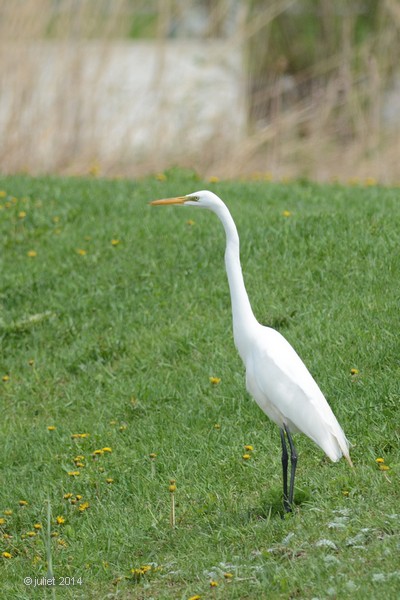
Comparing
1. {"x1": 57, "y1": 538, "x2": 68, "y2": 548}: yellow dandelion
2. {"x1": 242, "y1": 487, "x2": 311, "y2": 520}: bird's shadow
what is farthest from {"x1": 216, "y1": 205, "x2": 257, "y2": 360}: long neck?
{"x1": 57, "y1": 538, "x2": 68, "y2": 548}: yellow dandelion

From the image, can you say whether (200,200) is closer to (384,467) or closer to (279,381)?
(279,381)

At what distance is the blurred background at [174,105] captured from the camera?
9188 millimetres

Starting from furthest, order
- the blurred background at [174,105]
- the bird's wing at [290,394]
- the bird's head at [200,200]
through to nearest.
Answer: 1. the blurred background at [174,105]
2. the bird's head at [200,200]
3. the bird's wing at [290,394]

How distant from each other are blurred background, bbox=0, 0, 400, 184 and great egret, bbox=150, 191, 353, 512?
16.8ft

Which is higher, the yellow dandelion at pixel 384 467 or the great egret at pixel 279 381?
the great egret at pixel 279 381

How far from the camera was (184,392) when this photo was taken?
5.38 meters

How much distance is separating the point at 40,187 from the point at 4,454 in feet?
11.5

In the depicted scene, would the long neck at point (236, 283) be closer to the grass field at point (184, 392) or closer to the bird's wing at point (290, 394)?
the bird's wing at point (290, 394)

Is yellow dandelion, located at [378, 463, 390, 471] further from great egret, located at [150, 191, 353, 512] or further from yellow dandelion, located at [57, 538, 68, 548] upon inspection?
yellow dandelion, located at [57, 538, 68, 548]

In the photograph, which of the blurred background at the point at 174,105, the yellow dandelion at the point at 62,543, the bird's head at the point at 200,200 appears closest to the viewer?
the bird's head at the point at 200,200

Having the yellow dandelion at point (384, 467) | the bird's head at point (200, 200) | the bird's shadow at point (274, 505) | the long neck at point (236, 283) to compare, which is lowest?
the bird's shadow at point (274, 505)

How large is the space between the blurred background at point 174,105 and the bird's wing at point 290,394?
17.1 feet

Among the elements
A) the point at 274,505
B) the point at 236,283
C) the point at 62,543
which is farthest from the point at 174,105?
the point at 274,505

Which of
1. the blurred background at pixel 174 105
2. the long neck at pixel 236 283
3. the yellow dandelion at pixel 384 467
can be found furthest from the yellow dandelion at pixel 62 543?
the blurred background at pixel 174 105
